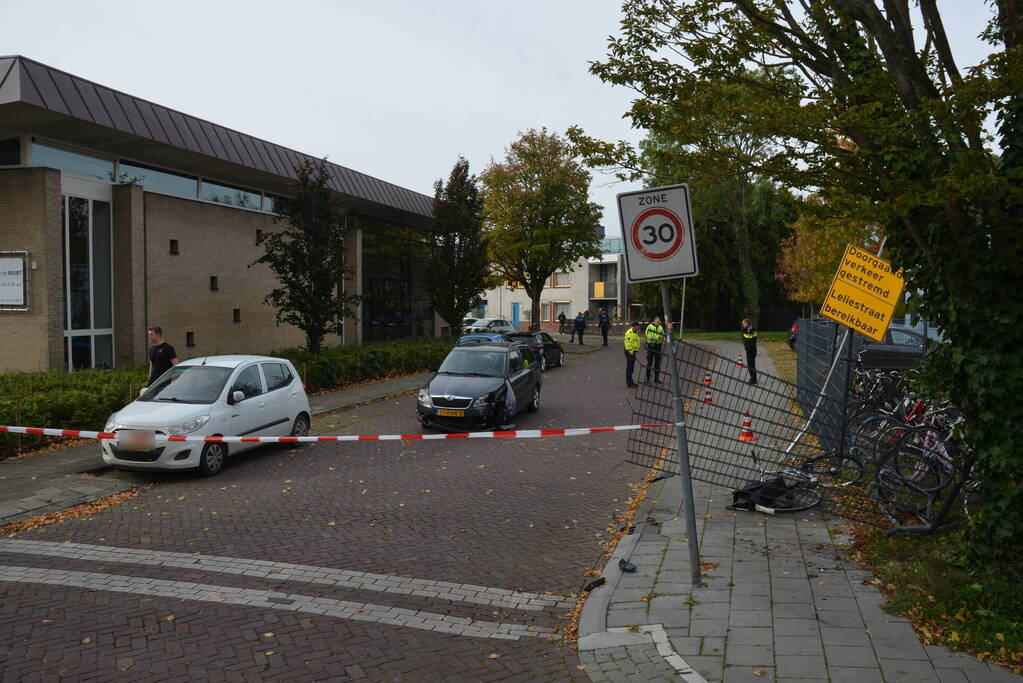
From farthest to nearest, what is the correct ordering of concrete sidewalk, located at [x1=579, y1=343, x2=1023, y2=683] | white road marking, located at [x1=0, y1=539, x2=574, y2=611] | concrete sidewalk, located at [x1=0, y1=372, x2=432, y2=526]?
concrete sidewalk, located at [x1=0, y1=372, x2=432, y2=526] → white road marking, located at [x1=0, y1=539, x2=574, y2=611] → concrete sidewalk, located at [x1=579, y1=343, x2=1023, y2=683]

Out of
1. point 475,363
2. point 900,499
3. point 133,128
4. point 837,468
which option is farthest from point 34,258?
point 900,499

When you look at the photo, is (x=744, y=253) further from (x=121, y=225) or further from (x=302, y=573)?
(x=302, y=573)

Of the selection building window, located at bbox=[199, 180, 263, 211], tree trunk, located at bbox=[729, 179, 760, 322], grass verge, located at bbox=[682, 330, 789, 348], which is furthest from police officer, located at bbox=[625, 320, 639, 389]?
grass verge, located at bbox=[682, 330, 789, 348]

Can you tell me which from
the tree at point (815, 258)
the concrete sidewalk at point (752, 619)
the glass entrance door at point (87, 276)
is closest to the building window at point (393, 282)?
the glass entrance door at point (87, 276)

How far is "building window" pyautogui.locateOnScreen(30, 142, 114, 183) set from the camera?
51.9ft

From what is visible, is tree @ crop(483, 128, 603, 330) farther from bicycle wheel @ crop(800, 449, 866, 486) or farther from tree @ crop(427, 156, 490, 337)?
bicycle wheel @ crop(800, 449, 866, 486)

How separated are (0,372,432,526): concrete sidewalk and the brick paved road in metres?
0.64

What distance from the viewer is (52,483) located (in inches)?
365

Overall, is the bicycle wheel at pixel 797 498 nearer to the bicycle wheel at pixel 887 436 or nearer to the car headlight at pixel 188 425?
the bicycle wheel at pixel 887 436

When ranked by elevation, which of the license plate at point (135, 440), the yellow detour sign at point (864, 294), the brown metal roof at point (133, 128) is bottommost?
the license plate at point (135, 440)

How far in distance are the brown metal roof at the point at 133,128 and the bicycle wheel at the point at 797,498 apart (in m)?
14.3

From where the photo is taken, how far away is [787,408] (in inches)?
277

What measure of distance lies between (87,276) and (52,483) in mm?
9165

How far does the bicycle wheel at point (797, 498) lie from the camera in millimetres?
7492
